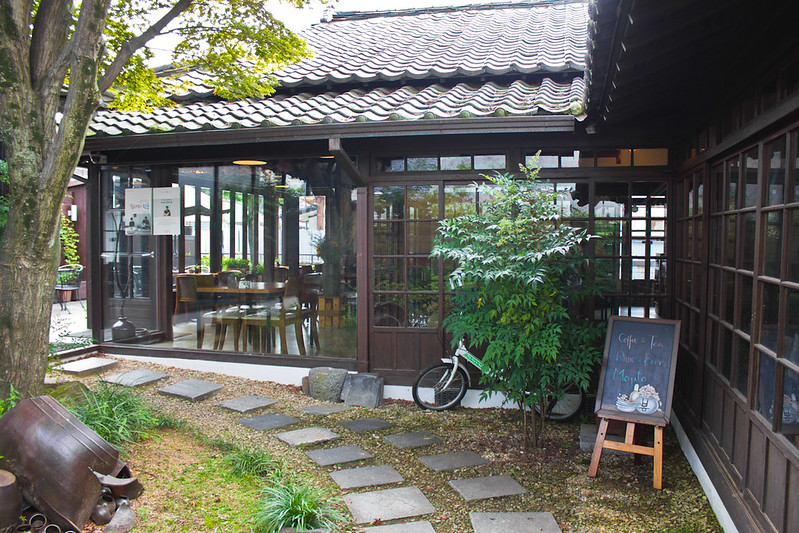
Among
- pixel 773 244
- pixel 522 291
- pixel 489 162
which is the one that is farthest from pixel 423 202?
pixel 773 244

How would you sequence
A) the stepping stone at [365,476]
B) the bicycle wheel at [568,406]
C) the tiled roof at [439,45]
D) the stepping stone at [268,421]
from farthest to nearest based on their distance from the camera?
the tiled roof at [439,45], the bicycle wheel at [568,406], the stepping stone at [268,421], the stepping stone at [365,476]

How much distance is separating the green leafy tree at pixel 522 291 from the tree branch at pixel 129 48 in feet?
9.11

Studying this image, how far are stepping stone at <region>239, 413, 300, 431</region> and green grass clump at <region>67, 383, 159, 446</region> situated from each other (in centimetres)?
86

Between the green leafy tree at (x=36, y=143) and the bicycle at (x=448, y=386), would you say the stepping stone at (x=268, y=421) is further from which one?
the green leafy tree at (x=36, y=143)

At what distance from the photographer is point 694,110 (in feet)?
14.7

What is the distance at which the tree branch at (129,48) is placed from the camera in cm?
440

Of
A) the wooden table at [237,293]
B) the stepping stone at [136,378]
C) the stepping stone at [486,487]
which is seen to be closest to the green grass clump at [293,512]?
the stepping stone at [486,487]

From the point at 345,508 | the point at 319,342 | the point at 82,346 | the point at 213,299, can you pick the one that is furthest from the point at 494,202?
the point at 82,346

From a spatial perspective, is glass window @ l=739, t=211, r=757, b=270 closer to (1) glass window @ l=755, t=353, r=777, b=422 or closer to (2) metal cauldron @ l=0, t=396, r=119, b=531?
(1) glass window @ l=755, t=353, r=777, b=422

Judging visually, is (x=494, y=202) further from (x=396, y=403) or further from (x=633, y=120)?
(x=396, y=403)

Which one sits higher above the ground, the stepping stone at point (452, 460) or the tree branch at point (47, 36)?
the tree branch at point (47, 36)

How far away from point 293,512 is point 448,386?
298 centimetres

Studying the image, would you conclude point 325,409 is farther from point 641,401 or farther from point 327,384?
point 641,401

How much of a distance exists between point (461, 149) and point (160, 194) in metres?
4.08
